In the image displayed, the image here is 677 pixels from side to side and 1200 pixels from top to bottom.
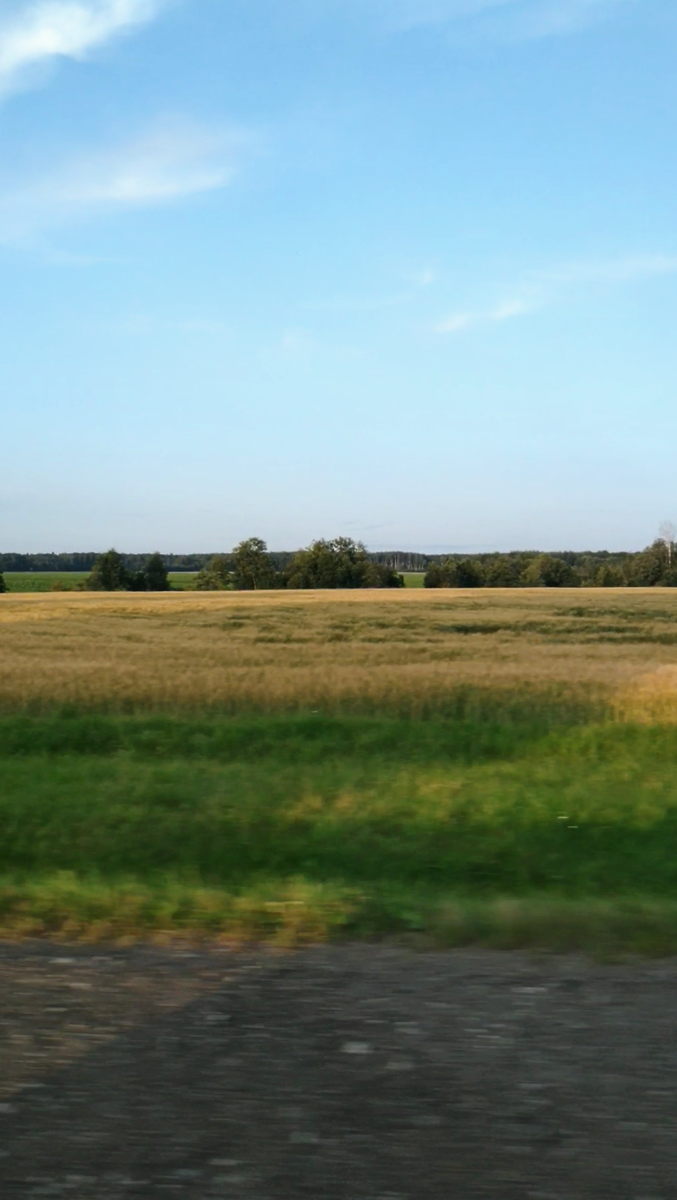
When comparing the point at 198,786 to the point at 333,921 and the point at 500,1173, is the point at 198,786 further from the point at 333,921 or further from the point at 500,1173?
the point at 500,1173

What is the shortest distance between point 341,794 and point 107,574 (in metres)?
68.4

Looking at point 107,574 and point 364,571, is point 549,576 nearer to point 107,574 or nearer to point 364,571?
point 364,571

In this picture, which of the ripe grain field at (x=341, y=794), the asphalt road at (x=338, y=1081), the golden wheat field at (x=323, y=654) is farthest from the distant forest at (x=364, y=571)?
the asphalt road at (x=338, y=1081)

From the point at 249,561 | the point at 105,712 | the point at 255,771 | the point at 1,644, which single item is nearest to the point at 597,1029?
the point at 255,771

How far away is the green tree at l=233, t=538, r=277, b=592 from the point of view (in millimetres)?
83375

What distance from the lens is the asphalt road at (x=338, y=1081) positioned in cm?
331

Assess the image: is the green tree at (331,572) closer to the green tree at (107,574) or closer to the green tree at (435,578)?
the green tree at (435,578)

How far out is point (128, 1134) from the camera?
11.5 feet

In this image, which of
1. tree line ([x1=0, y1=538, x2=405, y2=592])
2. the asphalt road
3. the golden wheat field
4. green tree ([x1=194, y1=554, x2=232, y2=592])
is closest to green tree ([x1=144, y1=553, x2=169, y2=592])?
tree line ([x1=0, y1=538, x2=405, y2=592])

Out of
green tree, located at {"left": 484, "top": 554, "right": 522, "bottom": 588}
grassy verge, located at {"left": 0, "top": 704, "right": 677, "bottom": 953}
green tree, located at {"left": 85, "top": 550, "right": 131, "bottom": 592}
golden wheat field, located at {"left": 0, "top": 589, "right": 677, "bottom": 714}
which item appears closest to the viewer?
grassy verge, located at {"left": 0, "top": 704, "right": 677, "bottom": 953}

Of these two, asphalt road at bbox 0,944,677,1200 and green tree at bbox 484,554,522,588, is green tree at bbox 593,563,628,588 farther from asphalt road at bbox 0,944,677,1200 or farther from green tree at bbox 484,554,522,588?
asphalt road at bbox 0,944,677,1200

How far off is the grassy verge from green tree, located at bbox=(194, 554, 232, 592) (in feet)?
228

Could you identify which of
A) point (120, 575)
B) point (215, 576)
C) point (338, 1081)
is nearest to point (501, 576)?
point (215, 576)

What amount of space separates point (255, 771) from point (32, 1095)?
8.71 metres
